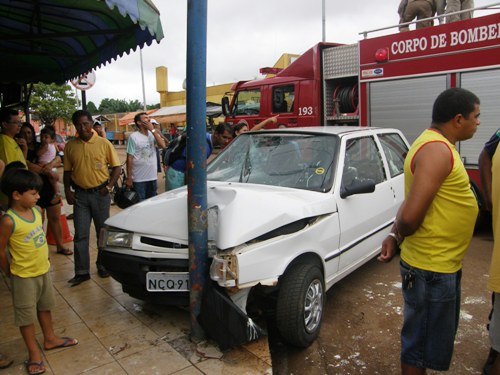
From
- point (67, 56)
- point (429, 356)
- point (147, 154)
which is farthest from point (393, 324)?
point (67, 56)

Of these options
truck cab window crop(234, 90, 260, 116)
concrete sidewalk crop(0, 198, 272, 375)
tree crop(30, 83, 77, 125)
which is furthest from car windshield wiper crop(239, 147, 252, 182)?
tree crop(30, 83, 77, 125)

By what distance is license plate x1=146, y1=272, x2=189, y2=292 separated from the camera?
2.99 meters

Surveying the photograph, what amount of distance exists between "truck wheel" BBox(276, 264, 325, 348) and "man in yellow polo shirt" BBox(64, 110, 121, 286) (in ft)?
7.33

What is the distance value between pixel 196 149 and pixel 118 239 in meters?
1.00

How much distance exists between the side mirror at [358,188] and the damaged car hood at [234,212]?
0.17 meters

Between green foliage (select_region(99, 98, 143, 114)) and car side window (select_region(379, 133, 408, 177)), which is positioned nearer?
car side window (select_region(379, 133, 408, 177))

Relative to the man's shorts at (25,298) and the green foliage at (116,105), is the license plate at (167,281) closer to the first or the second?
the man's shorts at (25,298)

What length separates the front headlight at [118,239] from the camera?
10.6ft

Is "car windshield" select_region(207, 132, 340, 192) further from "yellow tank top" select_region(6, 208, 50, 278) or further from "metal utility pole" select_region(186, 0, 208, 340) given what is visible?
"yellow tank top" select_region(6, 208, 50, 278)

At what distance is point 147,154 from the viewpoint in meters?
5.43

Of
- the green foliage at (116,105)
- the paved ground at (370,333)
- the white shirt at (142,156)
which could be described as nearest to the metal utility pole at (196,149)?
the paved ground at (370,333)

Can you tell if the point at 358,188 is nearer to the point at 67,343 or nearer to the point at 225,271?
the point at 225,271

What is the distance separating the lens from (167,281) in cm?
302

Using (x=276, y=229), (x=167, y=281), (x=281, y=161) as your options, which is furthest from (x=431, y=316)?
(x=281, y=161)
